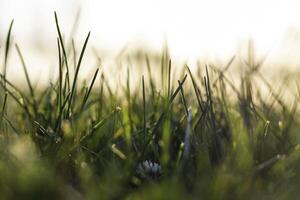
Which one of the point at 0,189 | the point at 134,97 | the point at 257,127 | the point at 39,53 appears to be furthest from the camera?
the point at 39,53

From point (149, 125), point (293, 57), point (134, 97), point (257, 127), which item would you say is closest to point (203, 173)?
point (257, 127)

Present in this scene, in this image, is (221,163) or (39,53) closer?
(221,163)

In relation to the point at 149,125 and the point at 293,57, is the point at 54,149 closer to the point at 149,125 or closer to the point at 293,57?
the point at 149,125

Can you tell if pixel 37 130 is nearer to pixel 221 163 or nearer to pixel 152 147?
pixel 152 147

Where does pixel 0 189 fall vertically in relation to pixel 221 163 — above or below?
above

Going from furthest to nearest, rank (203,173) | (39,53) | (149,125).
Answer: (39,53) < (149,125) < (203,173)

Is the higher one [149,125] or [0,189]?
[0,189]

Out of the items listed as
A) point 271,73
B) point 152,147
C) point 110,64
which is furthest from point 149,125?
point 271,73

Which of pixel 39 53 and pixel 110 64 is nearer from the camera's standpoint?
pixel 110 64

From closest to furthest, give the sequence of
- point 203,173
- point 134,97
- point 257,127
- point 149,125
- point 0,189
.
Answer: point 0,189 < point 203,173 < point 257,127 < point 149,125 < point 134,97
